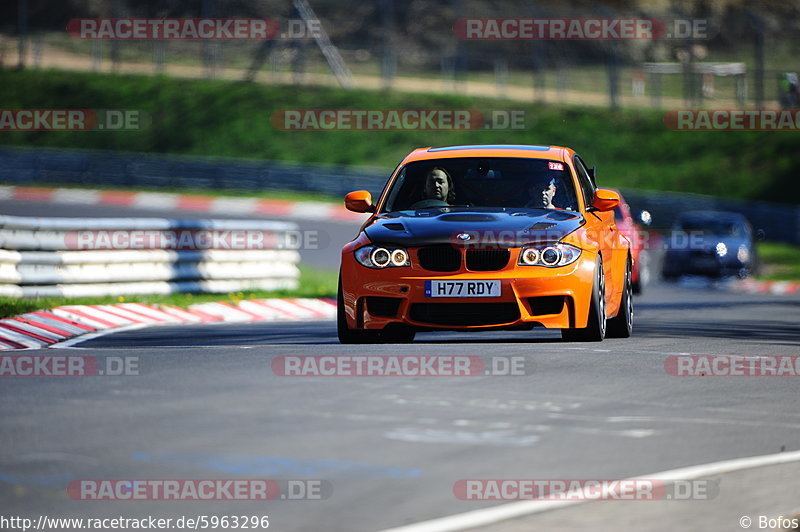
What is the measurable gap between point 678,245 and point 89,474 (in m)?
24.2

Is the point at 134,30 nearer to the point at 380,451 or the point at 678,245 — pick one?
the point at 678,245

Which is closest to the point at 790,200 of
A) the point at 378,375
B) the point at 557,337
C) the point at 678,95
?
the point at 678,95

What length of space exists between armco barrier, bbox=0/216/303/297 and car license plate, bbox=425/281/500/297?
6760 millimetres

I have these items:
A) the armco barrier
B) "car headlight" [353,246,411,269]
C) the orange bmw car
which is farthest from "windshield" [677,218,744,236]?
"car headlight" [353,246,411,269]

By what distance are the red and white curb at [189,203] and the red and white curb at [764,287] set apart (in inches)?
418

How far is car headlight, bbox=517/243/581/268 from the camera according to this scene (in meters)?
10.9

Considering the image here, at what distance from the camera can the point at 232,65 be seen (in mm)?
51844

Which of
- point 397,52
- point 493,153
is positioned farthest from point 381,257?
point 397,52

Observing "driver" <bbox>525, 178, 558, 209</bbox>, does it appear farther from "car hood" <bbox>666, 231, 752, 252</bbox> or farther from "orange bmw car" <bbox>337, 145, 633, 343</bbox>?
"car hood" <bbox>666, 231, 752, 252</bbox>

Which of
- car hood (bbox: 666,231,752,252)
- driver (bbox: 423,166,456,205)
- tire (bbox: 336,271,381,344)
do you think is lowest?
car hood (bbox: 666,231,752,252)

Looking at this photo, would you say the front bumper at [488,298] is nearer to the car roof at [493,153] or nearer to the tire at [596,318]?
the tire at [596,318]

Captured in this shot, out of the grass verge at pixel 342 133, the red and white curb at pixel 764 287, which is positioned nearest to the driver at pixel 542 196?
the red and white curb at pixel 764 287

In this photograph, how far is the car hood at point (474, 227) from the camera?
10883 millimetres

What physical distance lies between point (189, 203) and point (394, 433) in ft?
105
